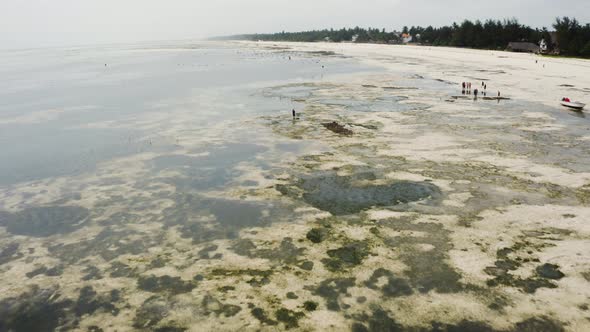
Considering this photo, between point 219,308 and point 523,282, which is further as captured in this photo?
A: point 523,282

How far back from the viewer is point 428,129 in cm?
2309

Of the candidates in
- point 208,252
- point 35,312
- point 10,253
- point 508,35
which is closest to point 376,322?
point 208,252

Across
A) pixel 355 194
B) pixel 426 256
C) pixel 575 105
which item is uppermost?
pixel 575 105

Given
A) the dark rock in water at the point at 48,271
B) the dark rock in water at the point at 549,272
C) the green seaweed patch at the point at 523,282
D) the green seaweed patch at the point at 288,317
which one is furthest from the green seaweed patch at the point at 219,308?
the dark rock in water at the point at 549,272

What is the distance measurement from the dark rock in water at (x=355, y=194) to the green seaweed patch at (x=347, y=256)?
2.20 metres

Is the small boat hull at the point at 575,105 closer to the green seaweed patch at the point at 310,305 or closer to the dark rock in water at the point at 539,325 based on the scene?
the dark rock in water at the point at 539,325

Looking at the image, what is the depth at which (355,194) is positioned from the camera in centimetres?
1442

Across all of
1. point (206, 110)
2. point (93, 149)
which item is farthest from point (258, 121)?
point (93, 149)

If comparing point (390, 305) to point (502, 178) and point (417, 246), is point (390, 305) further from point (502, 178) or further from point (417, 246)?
point (502, 178)

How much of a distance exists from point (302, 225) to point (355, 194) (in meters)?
3.06

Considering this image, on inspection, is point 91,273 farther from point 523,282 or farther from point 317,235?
point 523,282

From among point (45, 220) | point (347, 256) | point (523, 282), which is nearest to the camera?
point (523, 282)

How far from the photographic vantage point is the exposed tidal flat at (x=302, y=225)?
853 centimetres

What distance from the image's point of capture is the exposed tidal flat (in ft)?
28.0
